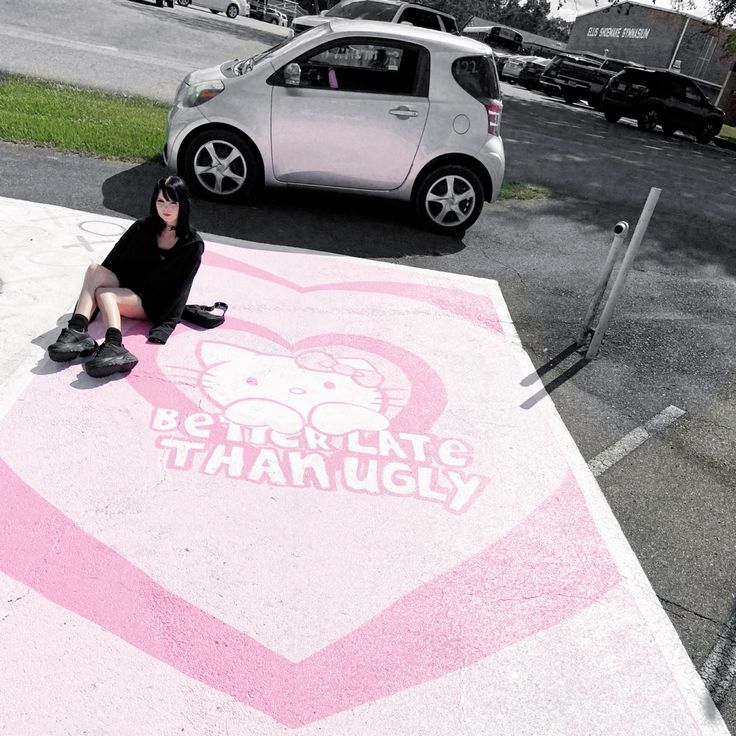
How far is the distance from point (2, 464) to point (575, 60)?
29.3 metres

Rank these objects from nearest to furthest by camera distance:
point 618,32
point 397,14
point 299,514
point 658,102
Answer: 1. point 299,514
2. point 397,14
3. point 658,102
4. point 618,32

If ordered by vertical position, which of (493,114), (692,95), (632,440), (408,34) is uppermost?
(408,34)

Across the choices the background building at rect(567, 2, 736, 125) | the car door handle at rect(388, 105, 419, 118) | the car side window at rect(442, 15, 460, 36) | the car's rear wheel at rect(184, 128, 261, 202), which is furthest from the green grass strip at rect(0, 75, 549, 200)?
the background building at rect(567, 2, 736, 125)

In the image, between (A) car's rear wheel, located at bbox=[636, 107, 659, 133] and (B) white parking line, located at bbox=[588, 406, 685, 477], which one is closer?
(B) white parking line, located at bbox=[588, 406, 685, 477]

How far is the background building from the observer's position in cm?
4747

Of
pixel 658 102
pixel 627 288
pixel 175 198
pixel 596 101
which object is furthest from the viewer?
pixel 596 101

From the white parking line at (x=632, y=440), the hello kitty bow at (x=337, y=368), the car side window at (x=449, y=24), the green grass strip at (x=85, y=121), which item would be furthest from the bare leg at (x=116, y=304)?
the car side window at (x=449, y=24)

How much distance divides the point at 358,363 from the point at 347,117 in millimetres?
3412

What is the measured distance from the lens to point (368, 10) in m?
18.4

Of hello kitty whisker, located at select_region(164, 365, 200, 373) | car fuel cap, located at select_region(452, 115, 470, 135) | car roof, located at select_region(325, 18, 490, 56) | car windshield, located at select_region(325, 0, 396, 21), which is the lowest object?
hello kitty whisker, located at select_region(164, 365, 200, 373)

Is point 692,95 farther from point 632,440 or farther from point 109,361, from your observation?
point 109,361

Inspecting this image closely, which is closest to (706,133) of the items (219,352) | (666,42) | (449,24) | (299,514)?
(449,24)

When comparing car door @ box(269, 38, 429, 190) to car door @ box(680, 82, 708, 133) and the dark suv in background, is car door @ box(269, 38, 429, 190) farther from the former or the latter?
car door @ box(680, 82, 708, 133)

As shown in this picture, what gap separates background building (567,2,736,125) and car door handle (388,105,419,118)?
39.3m
